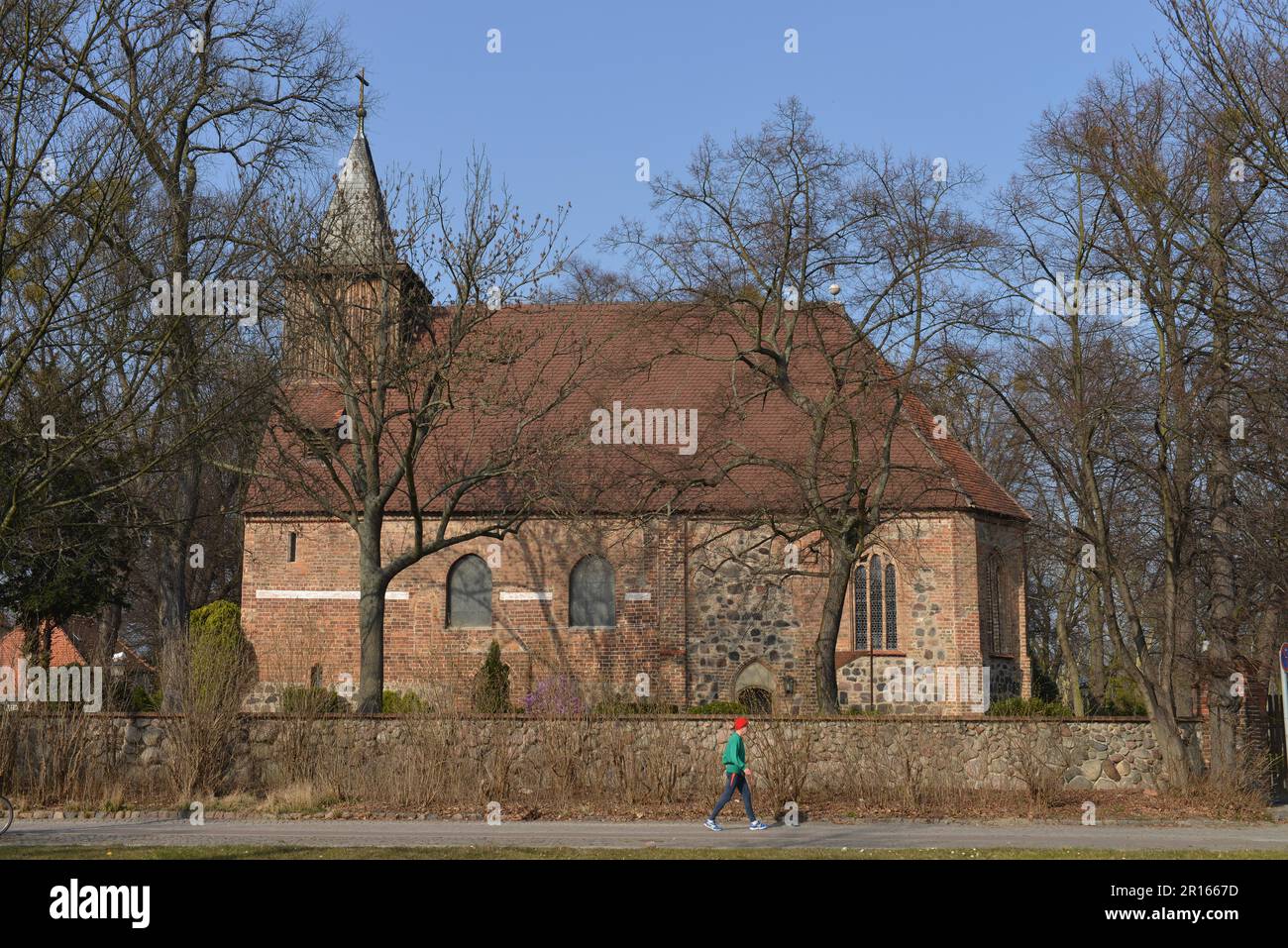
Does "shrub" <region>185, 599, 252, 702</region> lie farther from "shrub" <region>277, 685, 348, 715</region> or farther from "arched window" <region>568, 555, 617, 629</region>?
"arched window" <region>568, 555, 617, 629</region>

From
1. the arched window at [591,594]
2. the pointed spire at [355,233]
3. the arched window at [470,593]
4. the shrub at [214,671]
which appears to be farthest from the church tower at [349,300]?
the arched window at [591,594]

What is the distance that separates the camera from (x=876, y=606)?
29.6m

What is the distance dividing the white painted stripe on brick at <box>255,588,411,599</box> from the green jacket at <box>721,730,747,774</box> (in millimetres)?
15592

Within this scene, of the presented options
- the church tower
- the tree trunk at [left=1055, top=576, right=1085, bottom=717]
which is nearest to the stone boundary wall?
the church tower

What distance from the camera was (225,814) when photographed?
59.8ft

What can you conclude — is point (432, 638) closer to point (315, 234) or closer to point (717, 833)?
point (315, 234)

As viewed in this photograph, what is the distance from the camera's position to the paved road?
48.6ft

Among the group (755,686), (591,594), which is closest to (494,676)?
(591,594)

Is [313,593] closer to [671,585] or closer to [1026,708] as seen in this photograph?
[671,585]

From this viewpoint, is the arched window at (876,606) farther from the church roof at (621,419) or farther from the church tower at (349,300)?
the church tower at (349,300)

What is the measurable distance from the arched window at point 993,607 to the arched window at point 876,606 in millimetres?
2106
